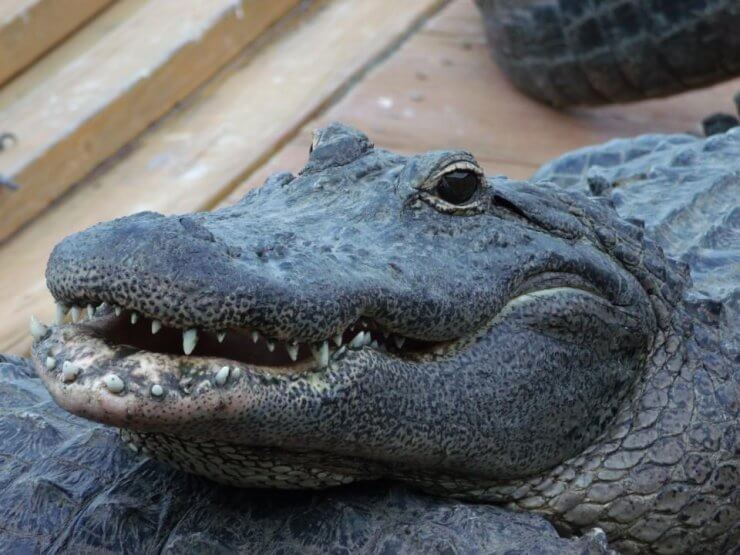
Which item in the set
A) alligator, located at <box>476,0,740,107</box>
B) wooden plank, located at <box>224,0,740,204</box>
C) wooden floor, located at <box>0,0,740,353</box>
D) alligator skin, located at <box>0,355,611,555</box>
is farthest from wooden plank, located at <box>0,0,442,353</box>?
alligator skin, located at <box>0,355,611,555</box>

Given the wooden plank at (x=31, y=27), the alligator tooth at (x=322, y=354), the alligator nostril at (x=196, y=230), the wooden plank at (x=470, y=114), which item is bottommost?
the wooden plank at (x=470, y=114)

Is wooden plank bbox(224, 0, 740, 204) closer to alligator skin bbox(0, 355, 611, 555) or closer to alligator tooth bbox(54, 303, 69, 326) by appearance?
alligator skin bbox(0, 355, 611, 555)

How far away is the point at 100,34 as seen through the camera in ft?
18.1

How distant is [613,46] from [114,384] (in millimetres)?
3498

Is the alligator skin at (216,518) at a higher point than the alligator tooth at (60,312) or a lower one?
lower

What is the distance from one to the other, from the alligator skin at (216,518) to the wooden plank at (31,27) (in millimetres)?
3237

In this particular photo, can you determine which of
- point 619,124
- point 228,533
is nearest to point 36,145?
point 619,124

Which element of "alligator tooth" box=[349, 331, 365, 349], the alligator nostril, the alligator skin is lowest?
the alligator skin

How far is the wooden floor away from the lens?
14.8 feet

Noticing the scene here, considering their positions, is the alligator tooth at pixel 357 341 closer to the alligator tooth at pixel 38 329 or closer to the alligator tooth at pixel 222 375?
the alligator tooth at pixel 222 375

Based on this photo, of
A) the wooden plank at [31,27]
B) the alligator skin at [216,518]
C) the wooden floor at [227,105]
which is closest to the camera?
the alligator skin at [216,518]

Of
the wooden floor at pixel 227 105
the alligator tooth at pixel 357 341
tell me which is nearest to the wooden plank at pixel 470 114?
the wooden floor at pixel 227 105

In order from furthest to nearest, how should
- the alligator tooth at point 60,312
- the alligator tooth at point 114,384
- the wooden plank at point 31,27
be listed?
the wooden plank at point 31,27, the alligator tooth at point 60,312, the alligator tooth at point 114,384

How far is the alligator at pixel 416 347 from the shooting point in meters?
1.70
